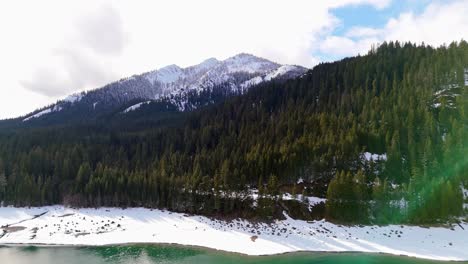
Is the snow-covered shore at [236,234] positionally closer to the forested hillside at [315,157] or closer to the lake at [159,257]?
the lake at [159,257]

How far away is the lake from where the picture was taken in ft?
177

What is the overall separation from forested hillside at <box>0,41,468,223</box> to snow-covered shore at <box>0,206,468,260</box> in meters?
4.85

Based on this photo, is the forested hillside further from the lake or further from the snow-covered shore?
the lake

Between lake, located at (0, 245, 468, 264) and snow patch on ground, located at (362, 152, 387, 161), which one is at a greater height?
snow patch on ground, located at (362, 152, 387, 161)

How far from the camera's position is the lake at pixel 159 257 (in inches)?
2120

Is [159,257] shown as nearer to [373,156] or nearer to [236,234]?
[236,234]

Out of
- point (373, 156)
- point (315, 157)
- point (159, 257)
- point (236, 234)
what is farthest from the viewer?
point (373, 156)

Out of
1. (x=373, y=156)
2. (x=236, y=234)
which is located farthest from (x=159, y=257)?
(x=373, y=156)

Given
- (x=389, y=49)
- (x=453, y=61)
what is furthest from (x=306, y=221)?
(x=389, y=49)

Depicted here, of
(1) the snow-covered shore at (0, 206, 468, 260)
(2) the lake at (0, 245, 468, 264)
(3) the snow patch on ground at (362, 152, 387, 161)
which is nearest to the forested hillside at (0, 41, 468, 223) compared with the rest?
(3) the snow patch on ground at (362, 152, 387, 161)

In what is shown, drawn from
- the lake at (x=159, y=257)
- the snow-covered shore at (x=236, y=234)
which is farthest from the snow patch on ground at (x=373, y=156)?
the lake at (x=159, y=257)

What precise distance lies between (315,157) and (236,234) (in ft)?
104

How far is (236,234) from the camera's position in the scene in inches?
2719

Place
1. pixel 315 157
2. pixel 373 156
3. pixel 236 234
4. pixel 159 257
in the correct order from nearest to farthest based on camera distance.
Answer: pixel 159 257 → pixel 236 234 → pixel 315 157 → pixel 373 156
